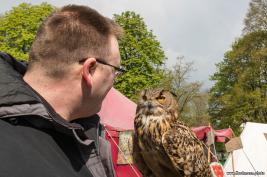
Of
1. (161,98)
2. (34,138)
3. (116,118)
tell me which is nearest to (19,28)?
(116,118)

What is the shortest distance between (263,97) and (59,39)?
119ft

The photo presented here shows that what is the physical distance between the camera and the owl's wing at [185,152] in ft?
18.3

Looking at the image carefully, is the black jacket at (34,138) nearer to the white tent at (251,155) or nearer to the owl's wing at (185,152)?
the owl's wing at (185,152)

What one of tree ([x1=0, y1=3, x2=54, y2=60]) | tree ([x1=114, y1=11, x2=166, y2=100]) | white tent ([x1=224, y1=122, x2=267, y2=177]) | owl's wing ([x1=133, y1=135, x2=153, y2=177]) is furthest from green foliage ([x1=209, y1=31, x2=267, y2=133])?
owl's wing ([x1=133, y1=135, x2=153, y2=177])

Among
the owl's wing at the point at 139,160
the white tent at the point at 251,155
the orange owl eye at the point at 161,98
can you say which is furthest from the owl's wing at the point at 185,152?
the white tent at the point at 251,155

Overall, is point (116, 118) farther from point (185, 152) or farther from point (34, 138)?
point (34, 138)

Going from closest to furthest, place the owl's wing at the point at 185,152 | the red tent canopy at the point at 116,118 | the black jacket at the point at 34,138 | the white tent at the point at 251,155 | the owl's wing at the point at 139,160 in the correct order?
the black jacket at the point at 34,138 → the owl's wing at the point at 185,152 → the owl's wing at the point at 139,160 → the red tent canopy at the point at 116,118 → the white tent at the point at 251,155

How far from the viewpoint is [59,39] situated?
224 centimetres

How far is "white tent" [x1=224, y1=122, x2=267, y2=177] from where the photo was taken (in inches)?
502

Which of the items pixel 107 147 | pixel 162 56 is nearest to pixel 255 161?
pixel 107 147

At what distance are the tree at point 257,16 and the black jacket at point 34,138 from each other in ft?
123

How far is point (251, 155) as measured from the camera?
13.0 metres

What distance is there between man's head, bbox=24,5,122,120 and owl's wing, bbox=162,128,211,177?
322 centimetres

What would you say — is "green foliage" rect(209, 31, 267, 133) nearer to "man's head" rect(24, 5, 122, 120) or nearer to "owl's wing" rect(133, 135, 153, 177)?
"owl's wing" rect(133, 135, 153, 177)
